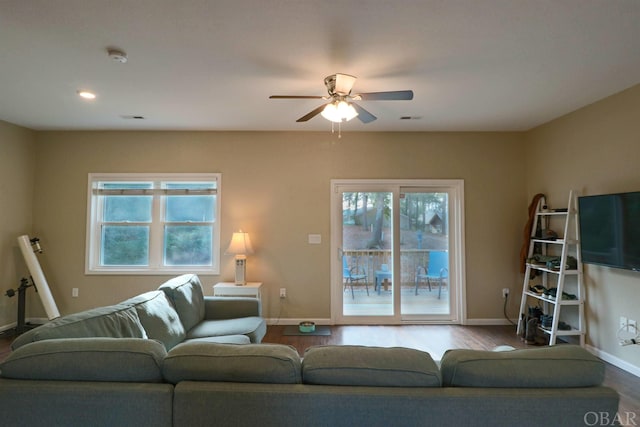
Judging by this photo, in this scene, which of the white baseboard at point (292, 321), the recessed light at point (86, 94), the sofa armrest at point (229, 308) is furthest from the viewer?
the white baseboard at point (292, 321)

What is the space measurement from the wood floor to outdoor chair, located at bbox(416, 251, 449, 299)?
604 mm

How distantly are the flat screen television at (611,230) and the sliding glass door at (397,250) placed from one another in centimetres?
138

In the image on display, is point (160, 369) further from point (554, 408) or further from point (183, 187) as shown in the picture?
point (183, 187)

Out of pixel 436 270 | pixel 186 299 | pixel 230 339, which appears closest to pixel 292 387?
pixel 230 339

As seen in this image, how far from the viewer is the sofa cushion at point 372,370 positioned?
1.15 meters

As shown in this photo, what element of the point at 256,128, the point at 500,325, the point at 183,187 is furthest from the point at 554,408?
the point at 183,187

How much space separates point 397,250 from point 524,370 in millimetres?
3243

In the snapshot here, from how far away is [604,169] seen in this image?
10.5 feet

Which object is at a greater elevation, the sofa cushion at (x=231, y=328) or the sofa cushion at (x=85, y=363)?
the sofa cushion at (x=85, y=363)

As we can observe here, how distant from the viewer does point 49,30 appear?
2.08 metres

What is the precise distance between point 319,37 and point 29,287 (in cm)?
477

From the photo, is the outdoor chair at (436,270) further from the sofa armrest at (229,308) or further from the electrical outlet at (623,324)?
the sofa armrest at (229,308)

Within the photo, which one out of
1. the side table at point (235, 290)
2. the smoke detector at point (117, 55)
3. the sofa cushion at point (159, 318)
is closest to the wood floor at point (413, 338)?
the side table at point (235, 290)

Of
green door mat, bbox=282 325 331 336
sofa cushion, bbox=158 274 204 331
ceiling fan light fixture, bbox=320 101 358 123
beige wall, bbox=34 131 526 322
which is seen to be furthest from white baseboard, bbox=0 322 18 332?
ceiling fan light fixture, bbox=320 101 358 123
